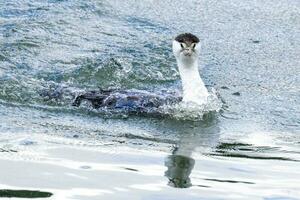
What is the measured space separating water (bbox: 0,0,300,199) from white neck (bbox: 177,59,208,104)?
11.2 inches

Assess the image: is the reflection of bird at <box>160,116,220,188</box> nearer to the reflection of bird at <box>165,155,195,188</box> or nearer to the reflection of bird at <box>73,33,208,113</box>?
the reflection of bird at <box>165,155,195,188</box>

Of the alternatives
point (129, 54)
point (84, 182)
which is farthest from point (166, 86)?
point (84, 182)

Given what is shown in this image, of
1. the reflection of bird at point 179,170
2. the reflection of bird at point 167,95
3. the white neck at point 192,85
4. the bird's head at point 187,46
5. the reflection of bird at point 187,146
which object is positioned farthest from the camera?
the white neck at point 192,85

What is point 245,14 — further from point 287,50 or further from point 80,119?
point 80,119

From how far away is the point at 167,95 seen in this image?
9.55 m

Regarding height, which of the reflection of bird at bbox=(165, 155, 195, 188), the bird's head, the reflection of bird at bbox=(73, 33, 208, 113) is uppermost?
the bird's head

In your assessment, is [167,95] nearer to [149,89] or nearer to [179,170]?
[149,89]

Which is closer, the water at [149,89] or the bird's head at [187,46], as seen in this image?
the water at [149,89]

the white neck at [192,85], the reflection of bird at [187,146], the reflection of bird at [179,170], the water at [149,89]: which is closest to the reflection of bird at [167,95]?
the white neck at [192,85]

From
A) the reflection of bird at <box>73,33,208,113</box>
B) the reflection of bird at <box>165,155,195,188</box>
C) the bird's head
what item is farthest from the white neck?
the reflection of bird at <box>165,155,195,188</box>

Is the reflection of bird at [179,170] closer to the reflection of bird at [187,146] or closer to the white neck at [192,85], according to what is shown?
the reflection of bird at [187,146]

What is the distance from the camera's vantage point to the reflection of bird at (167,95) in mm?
9156

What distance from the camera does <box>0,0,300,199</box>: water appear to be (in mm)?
6730

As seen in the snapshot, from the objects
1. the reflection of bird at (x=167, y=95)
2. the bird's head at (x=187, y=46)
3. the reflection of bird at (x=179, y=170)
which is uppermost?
the bird's head at (x=187, y=46)
